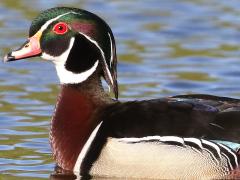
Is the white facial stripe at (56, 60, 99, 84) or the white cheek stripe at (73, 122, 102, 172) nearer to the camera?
the white cheek stripe at (73, 122, 102, 172)

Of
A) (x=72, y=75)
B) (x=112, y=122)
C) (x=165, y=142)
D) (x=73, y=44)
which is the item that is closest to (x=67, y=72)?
(x=72, y=75)

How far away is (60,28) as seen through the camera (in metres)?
11.3

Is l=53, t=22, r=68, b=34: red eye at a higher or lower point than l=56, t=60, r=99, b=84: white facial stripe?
higher

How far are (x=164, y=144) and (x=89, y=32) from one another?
57.7 inches

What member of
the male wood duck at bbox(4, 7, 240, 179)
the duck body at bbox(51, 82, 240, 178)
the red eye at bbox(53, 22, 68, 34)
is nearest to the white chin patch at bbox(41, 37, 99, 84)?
the male wood duck at bbox(4, 7, 240, 179)

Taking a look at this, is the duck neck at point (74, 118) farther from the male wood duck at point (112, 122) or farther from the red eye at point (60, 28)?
the red eye at point (60, 28)

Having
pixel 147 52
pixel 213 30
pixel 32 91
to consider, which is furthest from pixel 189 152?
pixel 213 30

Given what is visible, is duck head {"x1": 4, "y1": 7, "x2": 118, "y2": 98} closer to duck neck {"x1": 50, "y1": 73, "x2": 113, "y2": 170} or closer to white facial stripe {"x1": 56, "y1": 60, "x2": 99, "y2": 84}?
white facial stripe {"x1": 56, "y1": 60, "x2": 99, "y2": 84}

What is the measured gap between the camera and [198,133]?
10492mm

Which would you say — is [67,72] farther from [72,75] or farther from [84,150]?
[84,150]

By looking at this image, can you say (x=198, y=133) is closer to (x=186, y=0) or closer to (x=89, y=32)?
(x=89, y=32)

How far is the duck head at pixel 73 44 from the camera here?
440 inches

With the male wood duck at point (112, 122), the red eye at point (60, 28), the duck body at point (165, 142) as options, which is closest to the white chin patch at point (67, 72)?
the male wood duck at point (112, 122)

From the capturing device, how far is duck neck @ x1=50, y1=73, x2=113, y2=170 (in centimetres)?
1091
